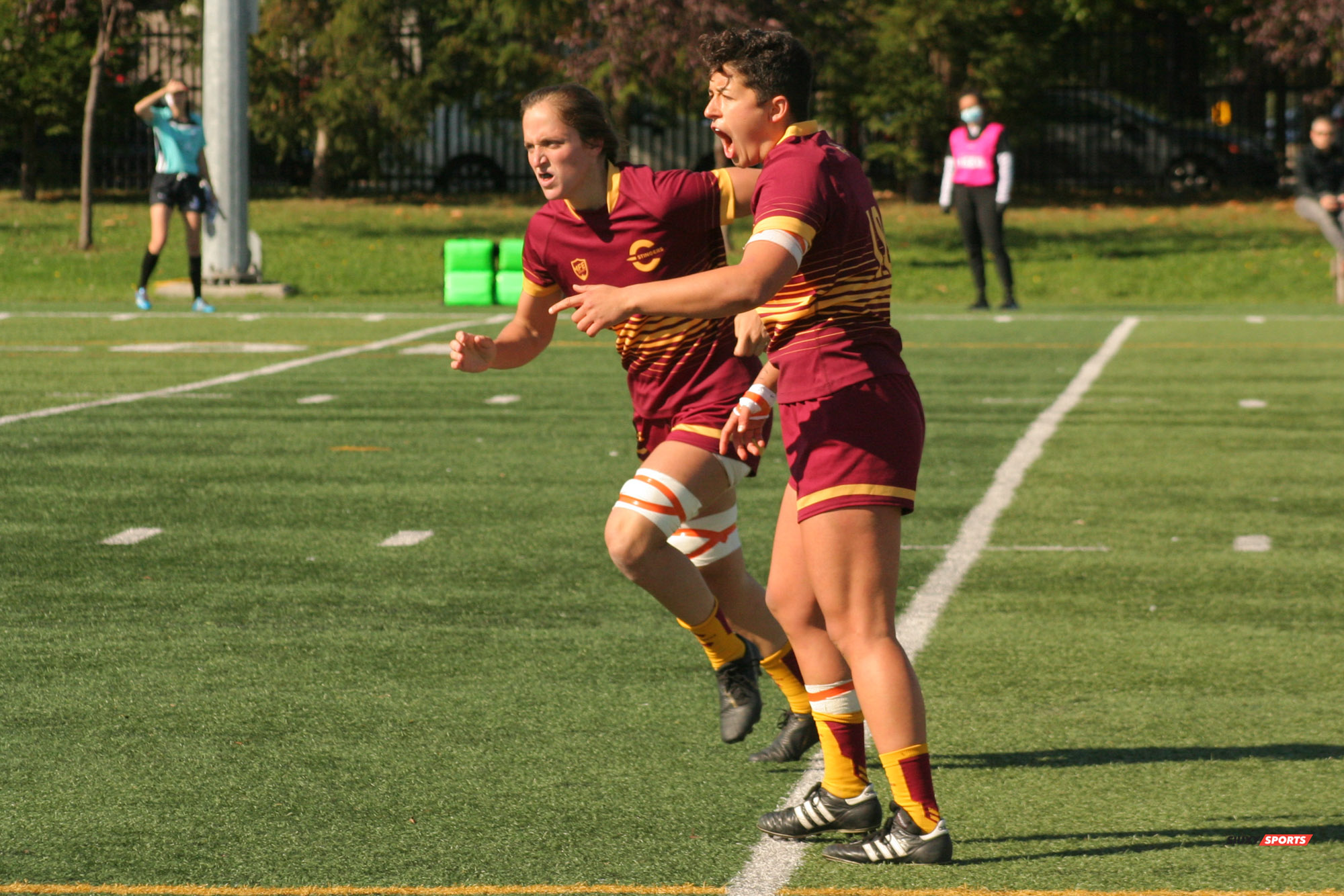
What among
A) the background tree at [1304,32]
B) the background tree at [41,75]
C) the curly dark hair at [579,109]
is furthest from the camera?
the background tree at [41,75]

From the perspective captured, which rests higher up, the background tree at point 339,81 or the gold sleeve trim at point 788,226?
the background tree at point 339,81

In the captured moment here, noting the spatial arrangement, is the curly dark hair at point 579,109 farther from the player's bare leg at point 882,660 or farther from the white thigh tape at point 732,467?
the player's bare leg at point 882,660

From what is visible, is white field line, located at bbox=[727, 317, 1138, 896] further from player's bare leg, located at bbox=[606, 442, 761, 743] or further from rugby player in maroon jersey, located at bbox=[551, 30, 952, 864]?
player's bare leg, located at bbox=[606, 442, 761, 743]

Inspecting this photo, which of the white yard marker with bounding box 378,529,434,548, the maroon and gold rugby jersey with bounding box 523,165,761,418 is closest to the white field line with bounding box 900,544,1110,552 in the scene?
the white yard marker with bounding box 378,529,434,548

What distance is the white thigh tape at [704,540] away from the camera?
5.17m

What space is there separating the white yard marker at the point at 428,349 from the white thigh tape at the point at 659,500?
37.4 ft

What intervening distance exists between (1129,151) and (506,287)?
1690 cm

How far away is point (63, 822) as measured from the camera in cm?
437

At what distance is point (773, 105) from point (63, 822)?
2.31 metres

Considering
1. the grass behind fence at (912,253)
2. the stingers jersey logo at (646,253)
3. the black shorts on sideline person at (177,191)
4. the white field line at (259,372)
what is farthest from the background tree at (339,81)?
the stingers jersey logo at (646,253)

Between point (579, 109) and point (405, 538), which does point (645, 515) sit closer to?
point (579, 109)

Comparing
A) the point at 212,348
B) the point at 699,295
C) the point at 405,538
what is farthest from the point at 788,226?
the point at 212,348

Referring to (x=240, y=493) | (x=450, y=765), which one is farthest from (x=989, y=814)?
(x=240, y=493)

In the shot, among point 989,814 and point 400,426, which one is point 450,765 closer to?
point 989,814
